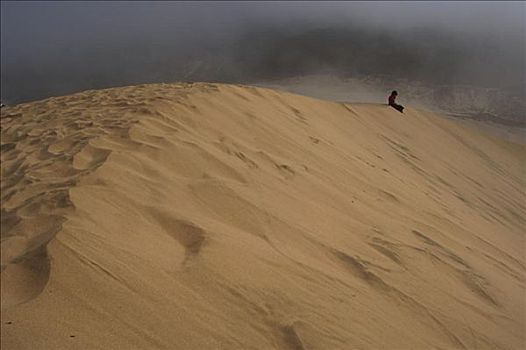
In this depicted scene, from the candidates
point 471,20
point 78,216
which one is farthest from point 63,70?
point 78,216

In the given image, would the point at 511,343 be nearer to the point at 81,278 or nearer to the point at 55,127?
the point at 81,278

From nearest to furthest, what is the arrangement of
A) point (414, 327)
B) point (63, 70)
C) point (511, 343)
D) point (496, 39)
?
point (414, 327), point (511, 343), point (496, 39), point (63, 70)

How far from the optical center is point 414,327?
9.93ft

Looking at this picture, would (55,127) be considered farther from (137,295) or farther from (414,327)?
(414,327)

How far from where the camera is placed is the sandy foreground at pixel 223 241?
242 cm

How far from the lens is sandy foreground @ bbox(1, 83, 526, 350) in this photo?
2.42m

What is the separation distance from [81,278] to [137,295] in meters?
0.30

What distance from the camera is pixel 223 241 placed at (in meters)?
3.07

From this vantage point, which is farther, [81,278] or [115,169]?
[115,169]

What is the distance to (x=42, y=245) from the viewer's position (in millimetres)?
2537

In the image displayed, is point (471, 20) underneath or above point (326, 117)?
above

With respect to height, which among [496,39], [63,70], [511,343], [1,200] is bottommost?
[63,70]

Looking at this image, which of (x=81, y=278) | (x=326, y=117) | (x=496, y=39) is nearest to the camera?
(x=81, y=278)

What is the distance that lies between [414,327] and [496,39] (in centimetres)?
2025
